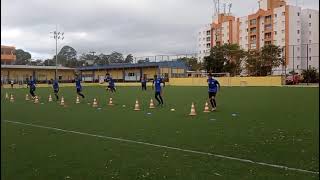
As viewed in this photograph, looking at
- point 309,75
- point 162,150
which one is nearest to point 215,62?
point 309,75

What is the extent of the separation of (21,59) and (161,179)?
131286 mm

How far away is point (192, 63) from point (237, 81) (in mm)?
36435

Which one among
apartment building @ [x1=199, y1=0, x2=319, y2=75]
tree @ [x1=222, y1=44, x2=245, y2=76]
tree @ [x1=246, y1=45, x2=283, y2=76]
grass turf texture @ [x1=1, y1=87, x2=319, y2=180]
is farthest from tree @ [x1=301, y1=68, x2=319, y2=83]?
grass turf texture @ [x1=1, y1=87, x2=319, y2=180]

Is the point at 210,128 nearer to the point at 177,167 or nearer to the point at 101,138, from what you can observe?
the point at 101,138

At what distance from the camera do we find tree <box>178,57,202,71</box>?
282 ft

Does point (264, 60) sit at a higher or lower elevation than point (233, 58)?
lower

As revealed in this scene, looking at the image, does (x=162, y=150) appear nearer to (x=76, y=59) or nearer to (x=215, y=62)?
(x=215, y=62)

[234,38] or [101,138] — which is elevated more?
[234,38]

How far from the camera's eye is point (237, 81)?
55.5 metres

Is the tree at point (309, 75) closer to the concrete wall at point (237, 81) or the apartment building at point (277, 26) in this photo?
the concrete wall at point (237, 81)

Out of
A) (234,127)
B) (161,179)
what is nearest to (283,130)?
(234,127)

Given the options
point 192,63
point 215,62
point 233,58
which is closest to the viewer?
point 215,62

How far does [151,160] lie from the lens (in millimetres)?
7758

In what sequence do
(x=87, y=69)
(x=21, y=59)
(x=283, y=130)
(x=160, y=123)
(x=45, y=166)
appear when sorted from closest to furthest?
(x=45, y=166) → (x=283, y=130) → (x=160, y=123) → (x=87, y=69) → (x=21, y=59)
